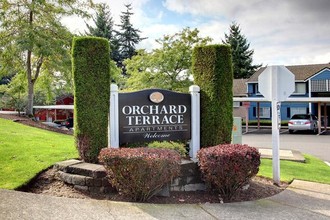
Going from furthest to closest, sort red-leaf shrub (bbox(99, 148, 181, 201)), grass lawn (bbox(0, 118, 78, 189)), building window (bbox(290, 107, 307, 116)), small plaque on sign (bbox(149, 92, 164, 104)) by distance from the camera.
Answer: building window (bbox(290, 107, 307, 116)), small plaque on sign (bbox(149, 92, 164, 104)), grass lawn (bbox(0, 118, 78, 189)), red-leaf shrub (bbox(99, 148, 181, 201))

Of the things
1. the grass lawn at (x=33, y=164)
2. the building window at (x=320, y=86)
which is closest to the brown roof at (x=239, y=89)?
the building window at (x=320, y=86)

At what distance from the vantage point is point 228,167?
506cm

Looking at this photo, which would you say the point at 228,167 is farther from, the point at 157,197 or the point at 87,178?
the point at 87,178

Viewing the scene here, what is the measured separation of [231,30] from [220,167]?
1841 inches

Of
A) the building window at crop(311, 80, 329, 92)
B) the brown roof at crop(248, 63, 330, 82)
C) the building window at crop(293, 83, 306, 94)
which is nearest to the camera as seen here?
the building window at crop(311, 80, 329, 92)

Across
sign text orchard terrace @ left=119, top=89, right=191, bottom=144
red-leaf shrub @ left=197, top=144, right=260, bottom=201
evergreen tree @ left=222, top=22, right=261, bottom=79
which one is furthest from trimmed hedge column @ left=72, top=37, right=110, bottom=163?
evergreen tree @ left=222, top=22, right=261, bottom=79

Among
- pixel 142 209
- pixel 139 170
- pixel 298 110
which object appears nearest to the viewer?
pixel 142 209

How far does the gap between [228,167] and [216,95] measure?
1.98 meters

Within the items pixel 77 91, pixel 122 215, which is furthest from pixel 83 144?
pixel 122 215

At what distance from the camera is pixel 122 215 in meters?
4.27

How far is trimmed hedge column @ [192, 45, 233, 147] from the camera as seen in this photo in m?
6.61

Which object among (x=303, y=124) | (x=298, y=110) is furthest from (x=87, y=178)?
(x=298, y=110)

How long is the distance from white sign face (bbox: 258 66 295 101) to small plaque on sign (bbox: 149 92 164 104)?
2282mm

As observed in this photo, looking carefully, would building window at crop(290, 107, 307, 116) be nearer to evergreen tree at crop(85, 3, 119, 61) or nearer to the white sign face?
evergreen tree at crop(85, 3, 119, 61)
